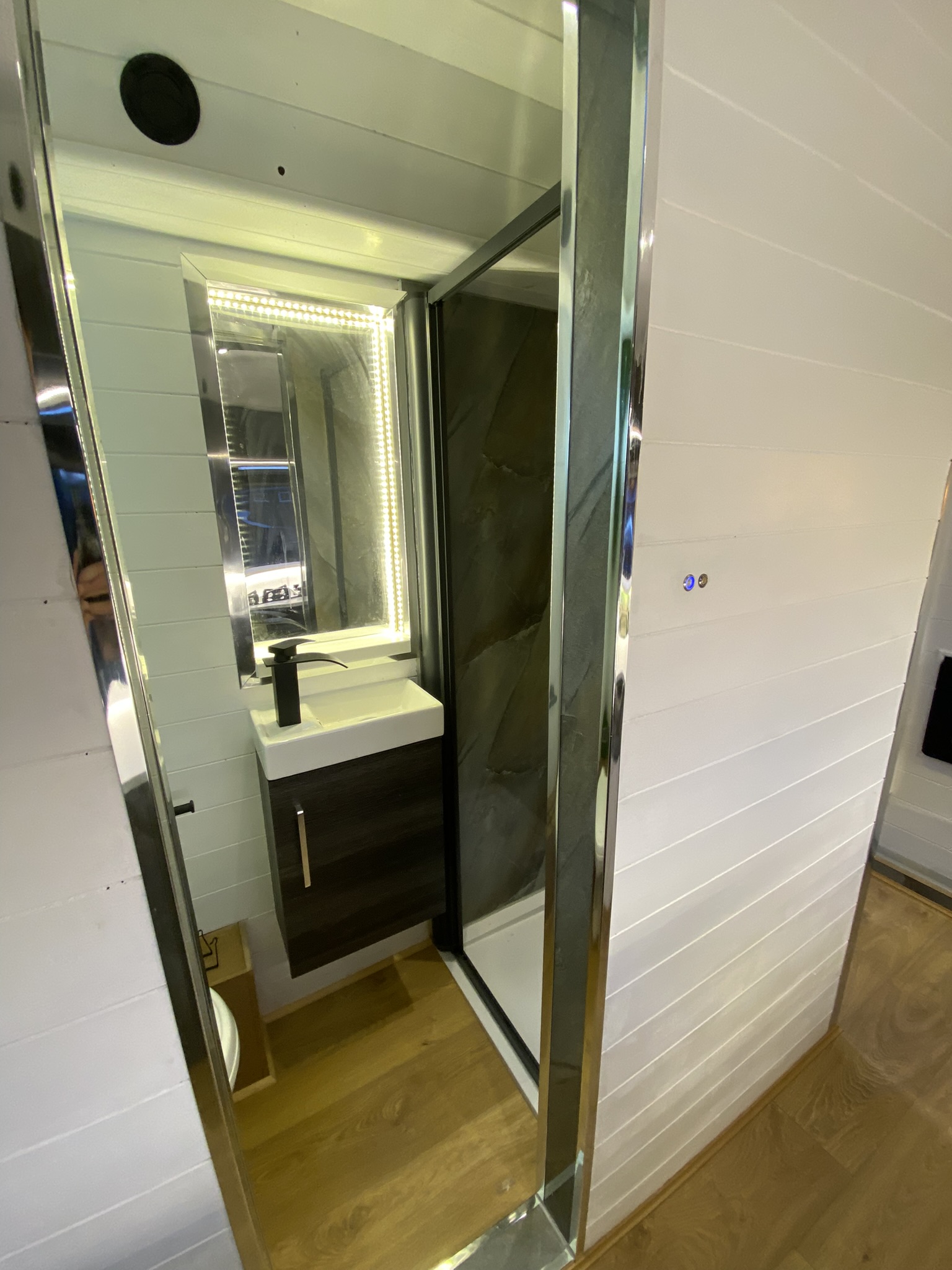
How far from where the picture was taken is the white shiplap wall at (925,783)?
194 cm

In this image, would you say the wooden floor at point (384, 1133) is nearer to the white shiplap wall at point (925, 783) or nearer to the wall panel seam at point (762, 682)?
the wall panel seam at point (762, 682)

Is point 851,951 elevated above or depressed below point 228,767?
below

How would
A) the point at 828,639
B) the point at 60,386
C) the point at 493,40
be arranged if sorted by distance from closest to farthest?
the point at 60,386 < the point at 493,40 < the point at 828,639

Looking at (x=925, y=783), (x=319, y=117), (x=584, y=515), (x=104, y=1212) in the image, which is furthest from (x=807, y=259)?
(x=925, y=783)

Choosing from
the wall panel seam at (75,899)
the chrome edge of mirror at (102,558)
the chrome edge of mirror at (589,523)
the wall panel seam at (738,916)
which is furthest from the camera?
the wall panel seam at (738,916)

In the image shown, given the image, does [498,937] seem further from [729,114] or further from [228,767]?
[729,114]

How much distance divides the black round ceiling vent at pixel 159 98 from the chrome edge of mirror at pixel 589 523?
1.84 ft

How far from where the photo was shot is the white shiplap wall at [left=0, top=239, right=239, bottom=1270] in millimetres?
427

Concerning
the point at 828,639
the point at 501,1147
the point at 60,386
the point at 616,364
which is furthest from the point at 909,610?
the point at 501,1147

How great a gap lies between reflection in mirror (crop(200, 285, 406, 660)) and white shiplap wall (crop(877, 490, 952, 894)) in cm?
197

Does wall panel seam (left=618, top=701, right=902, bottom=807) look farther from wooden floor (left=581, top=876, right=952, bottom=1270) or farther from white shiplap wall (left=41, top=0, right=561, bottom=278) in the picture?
white shiplap wall (left=41, top=0, right=561, bottom=278)

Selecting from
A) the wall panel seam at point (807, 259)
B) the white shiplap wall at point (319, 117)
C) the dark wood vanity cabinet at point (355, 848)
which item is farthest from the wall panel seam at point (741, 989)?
the white shiplap wall at point (319, 117)

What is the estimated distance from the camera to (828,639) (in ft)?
3.32

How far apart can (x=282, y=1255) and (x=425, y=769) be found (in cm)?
105
